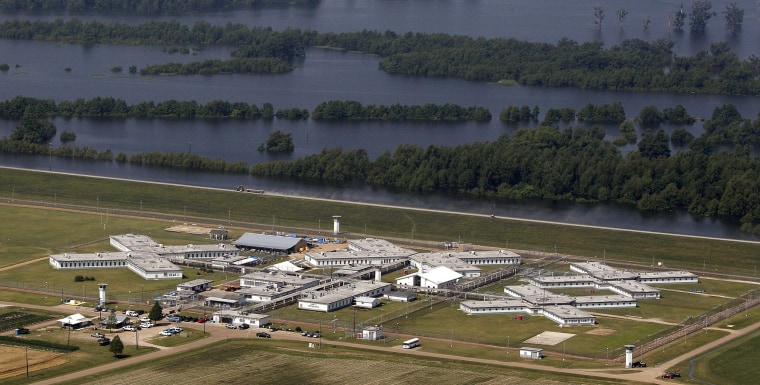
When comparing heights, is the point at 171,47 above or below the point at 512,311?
above

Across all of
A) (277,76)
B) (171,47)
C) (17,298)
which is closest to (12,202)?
(17,298)

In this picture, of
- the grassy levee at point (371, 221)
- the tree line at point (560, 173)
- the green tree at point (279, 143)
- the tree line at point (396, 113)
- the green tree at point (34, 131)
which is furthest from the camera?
the tree line at point (396, 113)

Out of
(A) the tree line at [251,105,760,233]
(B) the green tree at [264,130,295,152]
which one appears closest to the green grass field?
(A) the tree line at [251,105,760,233]

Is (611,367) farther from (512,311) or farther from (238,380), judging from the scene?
(238,380)

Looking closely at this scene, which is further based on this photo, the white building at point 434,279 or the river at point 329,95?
Result: the river at point 329,95

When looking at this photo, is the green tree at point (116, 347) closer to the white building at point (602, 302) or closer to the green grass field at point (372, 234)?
the green grass field at point (372, 234)

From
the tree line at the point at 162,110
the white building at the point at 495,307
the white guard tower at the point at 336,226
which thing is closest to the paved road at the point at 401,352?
the white building at the point at 495,307
